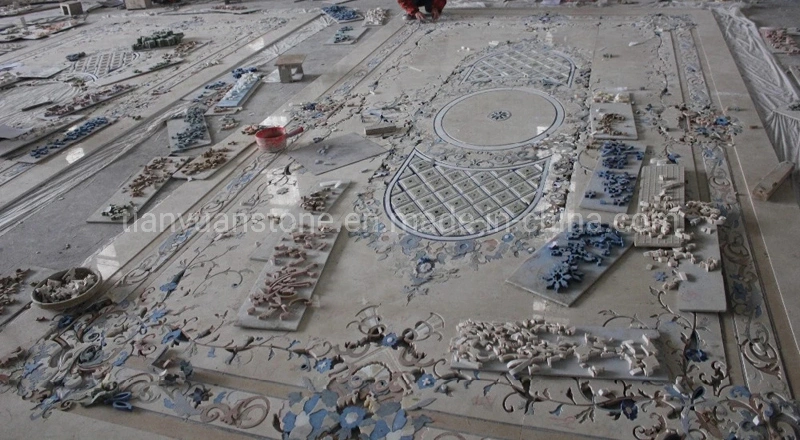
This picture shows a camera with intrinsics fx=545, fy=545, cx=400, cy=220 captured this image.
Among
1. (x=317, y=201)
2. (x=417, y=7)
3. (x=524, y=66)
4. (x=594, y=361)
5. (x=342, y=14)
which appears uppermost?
(x=417, y=7)

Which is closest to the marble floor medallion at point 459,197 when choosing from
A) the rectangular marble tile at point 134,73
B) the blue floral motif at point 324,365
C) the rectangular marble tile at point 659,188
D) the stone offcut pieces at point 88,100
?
the rectangular marble tile at point 659,188

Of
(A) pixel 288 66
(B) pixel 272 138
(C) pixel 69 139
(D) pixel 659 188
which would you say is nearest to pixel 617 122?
(D) pixel 659 188

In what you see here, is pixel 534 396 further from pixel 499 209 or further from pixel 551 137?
pixel 551 137

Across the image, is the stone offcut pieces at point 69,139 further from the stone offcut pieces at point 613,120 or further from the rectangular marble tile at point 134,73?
the stone offcut pieces at point 613,120

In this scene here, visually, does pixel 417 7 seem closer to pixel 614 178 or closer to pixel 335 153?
pixel 335 153

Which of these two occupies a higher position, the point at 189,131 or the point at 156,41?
the point at 156,41

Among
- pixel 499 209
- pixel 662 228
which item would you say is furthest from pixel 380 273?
pixel 662 228
